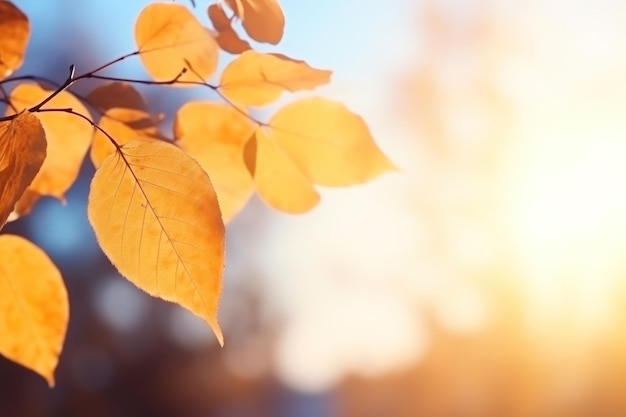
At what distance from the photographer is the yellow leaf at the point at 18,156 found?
0.13m

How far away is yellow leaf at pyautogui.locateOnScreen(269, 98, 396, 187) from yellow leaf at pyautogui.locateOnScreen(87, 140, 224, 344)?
62 millimetres

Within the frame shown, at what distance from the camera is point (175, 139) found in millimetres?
204

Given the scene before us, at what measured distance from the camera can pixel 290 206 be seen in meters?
0.20

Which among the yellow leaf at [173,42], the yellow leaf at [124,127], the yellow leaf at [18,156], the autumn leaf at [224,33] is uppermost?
the autumn leaf at [224,33]

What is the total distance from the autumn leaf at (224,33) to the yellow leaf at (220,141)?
0.02 m

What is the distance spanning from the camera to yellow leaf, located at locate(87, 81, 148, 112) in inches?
8.0

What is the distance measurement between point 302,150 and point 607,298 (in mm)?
925

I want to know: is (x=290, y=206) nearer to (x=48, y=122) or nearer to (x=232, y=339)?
(x=48, y=122)

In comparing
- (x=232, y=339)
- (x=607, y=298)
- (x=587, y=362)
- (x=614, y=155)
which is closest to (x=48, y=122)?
(x=614, y=155)

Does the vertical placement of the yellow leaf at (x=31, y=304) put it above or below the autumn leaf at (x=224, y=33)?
below

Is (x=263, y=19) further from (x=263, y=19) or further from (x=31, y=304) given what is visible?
(x=31, y=304)

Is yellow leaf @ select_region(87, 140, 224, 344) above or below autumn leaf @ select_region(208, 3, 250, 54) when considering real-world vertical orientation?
below

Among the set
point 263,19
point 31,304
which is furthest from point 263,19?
point 31,304

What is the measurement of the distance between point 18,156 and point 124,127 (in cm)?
7
